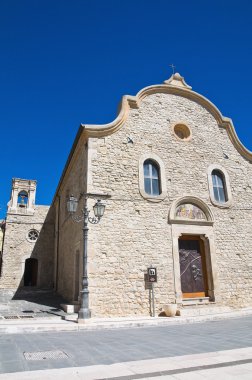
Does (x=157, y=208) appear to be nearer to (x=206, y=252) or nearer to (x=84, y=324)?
(x=206, y=252)

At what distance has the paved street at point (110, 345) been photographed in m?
4.51

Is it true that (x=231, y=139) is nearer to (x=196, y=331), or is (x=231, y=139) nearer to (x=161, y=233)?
(x=161, y=233)

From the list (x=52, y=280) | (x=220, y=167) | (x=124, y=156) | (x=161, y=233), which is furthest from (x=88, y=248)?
(x=52, y=280)

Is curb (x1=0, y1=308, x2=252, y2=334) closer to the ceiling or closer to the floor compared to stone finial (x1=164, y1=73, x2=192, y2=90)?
closer to the floor

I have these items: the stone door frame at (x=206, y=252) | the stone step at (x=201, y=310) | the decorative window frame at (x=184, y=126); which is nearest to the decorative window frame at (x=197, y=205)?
the stone door frame at (x=206, y=252)

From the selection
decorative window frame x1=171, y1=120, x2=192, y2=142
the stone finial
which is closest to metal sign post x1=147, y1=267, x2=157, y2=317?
decorative window frame x1=171, y1=120, x2=192, y2=142

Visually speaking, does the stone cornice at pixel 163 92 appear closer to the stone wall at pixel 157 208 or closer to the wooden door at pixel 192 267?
the stone wall at pixel 157 208

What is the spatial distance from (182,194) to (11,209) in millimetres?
14167

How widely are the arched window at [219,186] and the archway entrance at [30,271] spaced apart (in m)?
14.5

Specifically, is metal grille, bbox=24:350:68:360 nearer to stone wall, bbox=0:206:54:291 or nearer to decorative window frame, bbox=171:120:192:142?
decorative window frame, bbox=171:120:192:142

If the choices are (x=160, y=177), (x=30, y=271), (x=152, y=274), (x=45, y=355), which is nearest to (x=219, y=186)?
(x=160, y=177)

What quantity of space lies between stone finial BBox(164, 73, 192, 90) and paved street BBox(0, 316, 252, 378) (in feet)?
37.5

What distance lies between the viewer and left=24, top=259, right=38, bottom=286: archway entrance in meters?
21.7

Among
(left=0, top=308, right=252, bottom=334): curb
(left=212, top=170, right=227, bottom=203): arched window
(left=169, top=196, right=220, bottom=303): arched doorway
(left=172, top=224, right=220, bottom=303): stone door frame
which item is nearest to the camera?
(left=0, top=308, right=252, bottom=334): curb
